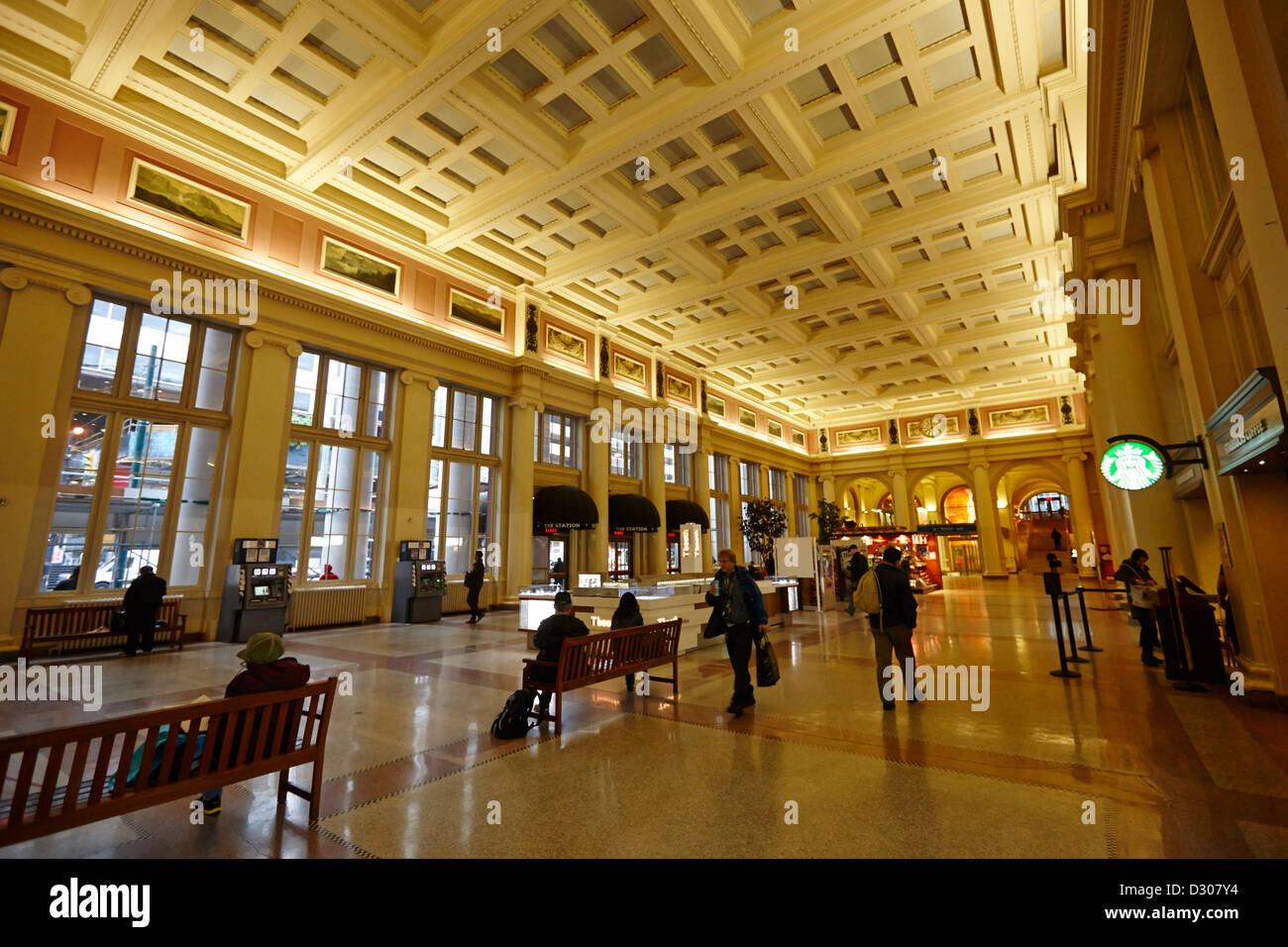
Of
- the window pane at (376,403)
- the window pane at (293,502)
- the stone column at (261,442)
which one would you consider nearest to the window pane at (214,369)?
the stone column at (261,442)

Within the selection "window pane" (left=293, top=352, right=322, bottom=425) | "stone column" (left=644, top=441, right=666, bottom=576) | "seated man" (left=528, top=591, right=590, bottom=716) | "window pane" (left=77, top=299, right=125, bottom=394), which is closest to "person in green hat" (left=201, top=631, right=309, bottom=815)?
"seated man" (left=528, top=591, right=590, bottom=716)

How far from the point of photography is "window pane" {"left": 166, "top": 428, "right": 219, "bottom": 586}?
31.7 feet

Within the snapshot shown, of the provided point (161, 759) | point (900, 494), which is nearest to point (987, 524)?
A: point (900, 494)

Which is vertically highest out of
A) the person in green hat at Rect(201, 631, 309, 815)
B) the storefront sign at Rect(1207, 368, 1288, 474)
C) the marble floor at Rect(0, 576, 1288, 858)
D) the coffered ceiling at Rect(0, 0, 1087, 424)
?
the coffered ceiling at Rect(0, 0, 1087, 424)

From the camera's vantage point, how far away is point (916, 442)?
3061cm

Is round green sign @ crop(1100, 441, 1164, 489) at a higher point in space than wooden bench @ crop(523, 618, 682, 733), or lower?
higher

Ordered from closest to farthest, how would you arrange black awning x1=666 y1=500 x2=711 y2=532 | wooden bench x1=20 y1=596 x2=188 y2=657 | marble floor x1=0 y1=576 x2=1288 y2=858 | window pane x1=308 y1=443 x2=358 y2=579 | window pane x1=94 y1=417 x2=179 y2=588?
marble floor x1=0 y1=576 x2=1288 y2=858 → wooden bench x1=20 y1=596 x2=188 y2=657 → window pane x1=94 y1=417 x2=179 y2=588 → window pane x1=308 y1=443 x2=358 y2=579 → black awning x1=666 y1=500 x2=711 y2=532

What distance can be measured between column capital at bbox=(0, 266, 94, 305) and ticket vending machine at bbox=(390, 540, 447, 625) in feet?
22.0

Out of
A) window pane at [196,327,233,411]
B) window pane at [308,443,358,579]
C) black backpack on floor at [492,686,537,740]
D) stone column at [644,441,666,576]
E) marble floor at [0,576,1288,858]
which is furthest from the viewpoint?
stone column at [644,441,666,576]

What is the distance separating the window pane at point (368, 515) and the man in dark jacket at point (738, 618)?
9.66 m

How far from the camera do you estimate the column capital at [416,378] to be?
42.5 ft

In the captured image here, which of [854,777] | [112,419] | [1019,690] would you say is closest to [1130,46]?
[1019,690]

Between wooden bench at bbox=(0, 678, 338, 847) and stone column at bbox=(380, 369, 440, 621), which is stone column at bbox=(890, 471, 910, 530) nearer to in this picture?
stone column at bbox=(380, 369, 440, 621)
